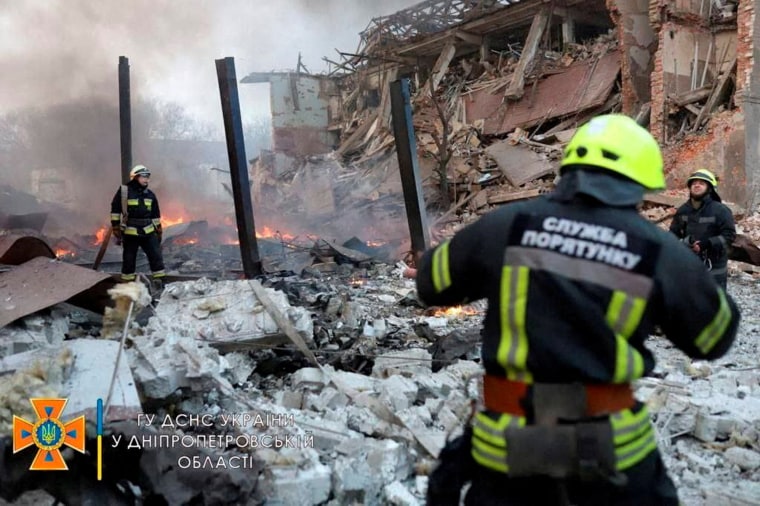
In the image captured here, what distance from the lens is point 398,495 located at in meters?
2.63

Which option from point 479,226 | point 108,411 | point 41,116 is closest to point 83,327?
point 108,411

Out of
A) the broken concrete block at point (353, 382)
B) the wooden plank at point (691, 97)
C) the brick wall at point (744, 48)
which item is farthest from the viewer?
the wooden plank at point (691, 97)

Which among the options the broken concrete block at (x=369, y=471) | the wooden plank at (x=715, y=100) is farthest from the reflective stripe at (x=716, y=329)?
the wooden plank at (x=715, y=100)

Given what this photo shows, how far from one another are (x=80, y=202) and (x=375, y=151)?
9.96 m

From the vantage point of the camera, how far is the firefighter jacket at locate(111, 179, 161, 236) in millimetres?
7016

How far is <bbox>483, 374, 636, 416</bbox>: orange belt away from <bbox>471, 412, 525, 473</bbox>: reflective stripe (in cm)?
3

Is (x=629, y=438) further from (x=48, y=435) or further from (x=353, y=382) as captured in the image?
(x=353, y=382)

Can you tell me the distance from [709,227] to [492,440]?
4506 millimetres

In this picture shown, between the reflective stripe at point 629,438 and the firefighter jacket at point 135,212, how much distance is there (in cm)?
652

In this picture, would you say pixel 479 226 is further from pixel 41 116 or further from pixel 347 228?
pixel 41 116

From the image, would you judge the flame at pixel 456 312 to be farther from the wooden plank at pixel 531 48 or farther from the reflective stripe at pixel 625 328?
the wooden plank at pixel 531 48

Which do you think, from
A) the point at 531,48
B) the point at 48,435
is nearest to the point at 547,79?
the point at 531,48

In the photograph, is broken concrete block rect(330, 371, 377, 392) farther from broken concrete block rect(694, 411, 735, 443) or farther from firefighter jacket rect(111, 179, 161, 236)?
firefighter jacket rect(111, 179, 161, 236)

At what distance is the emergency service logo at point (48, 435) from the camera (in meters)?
2.34
